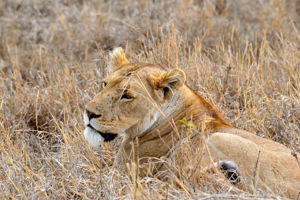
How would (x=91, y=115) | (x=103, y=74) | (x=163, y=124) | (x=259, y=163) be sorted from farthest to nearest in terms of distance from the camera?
(x=103, y=74)
(x=163, y=124)
(x=91, y=115)
(x=259, y=163)

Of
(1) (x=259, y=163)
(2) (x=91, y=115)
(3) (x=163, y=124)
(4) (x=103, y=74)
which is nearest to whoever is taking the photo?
(1) (x=259, y=163)

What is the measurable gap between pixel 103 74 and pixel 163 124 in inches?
70.6

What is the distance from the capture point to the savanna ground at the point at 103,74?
3.30m

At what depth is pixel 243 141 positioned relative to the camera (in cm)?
317

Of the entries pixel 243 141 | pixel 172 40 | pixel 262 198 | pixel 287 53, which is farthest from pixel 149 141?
pixel 287 53

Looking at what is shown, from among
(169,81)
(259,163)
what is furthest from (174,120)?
(259,163)

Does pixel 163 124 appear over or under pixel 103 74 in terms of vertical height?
over

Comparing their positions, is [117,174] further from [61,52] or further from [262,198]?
[61,52]

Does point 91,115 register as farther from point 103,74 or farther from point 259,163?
point 103,74

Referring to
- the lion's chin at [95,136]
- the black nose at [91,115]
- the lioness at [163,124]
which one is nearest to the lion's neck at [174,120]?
the lioness at [163,124]

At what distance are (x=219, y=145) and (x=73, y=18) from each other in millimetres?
4957

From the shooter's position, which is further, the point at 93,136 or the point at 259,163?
the point at 93,136

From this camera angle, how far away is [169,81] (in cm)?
340

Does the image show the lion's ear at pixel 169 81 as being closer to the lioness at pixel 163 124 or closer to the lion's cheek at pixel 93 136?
the lioness at pixel 163 124
